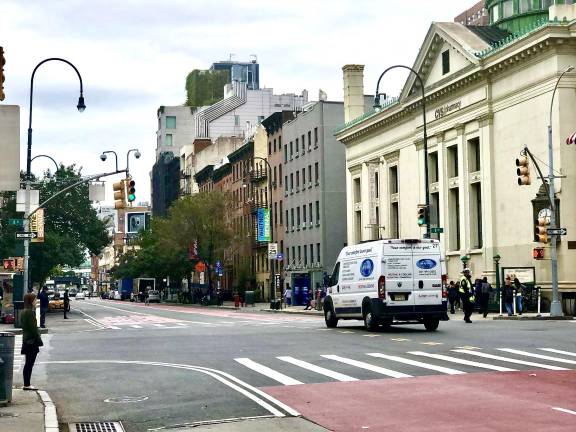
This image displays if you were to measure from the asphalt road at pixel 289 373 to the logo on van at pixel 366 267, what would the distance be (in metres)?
1.91

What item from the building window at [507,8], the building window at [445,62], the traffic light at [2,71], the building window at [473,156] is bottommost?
the traffic light at [2,71]

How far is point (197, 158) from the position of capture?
133625 millimetres

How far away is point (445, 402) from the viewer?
13.4 meters

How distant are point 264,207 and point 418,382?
268ft

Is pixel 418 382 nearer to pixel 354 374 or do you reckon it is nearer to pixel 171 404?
pixel 354 374

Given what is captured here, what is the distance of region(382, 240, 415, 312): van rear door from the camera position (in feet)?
93.9

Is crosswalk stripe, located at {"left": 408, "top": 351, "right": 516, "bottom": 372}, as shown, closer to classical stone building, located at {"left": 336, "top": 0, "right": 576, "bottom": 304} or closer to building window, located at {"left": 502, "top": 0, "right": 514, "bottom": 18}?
classical stone building, located at {"left": 336, "top": 0, "right": 576, "bottom": 304}

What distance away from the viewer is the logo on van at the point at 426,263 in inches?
1141

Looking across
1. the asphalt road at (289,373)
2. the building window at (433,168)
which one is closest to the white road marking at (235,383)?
the asphalt road at (289,373)

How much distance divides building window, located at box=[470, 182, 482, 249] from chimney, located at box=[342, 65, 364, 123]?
22041mm

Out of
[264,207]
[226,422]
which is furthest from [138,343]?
[264,207]

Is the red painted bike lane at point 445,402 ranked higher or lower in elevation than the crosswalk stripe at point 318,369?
lower

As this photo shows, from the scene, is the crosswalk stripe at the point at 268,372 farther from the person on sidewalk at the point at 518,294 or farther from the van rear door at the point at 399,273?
the person on sidewalk at the point at 518,294

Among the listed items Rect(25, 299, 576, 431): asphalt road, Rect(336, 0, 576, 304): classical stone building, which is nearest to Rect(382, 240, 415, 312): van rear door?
Rect(25, 299, 576, 431): asphalt road
